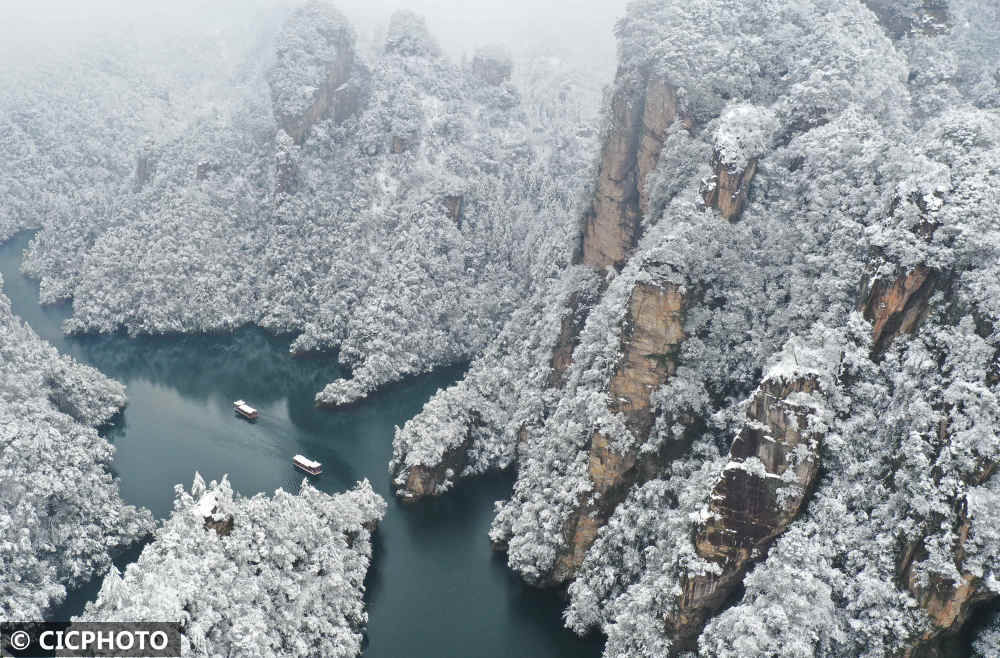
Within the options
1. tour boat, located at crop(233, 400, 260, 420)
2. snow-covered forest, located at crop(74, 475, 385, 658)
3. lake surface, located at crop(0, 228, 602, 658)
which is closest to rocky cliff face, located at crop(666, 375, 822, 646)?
lake surface, located at crop(0, 228, 602, 658)

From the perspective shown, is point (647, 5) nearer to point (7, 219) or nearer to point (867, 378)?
point (867, 378)

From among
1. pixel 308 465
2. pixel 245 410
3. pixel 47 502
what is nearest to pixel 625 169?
pixel 308 465

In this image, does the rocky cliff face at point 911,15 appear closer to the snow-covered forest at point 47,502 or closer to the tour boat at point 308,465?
the tour boat at point 308,465

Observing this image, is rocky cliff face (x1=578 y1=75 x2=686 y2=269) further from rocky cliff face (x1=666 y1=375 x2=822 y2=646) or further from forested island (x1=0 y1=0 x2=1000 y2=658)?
rocky cliff face (x1=666 y1=375 x2=822 y2=646)

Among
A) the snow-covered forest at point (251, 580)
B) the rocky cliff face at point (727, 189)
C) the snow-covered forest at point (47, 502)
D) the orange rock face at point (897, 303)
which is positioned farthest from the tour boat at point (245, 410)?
the orange rock face at point (897, 303)

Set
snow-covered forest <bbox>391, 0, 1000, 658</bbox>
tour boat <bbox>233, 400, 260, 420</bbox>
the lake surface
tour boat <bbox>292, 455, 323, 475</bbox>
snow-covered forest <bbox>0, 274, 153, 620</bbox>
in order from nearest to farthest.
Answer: snow-covered forest <bbox>391, 0, 1000, 658</bbox> < snow-covered forest <bbox>0, 274, 153, 620</bbox> < the lake surface < tour boat <bbox>292, 455, 323, 475</bbox> < tour boat <bbox>233, 400, 260, 420</bbox>

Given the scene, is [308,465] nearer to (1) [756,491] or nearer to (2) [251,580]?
(2) [251,580]
